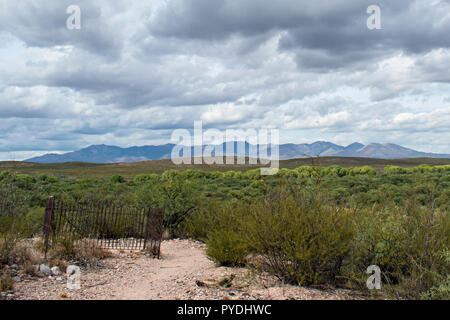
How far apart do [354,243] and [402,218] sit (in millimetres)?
1151

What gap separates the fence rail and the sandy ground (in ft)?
4.13

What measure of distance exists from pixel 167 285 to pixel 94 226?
4.79 m

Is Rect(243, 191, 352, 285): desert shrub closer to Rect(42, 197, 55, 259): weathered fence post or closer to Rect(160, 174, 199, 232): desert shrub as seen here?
Rect(42, 197, 55, 259): weathered fence post

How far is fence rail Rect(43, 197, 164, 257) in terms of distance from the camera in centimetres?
965

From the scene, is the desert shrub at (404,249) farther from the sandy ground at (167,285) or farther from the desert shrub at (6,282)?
the desert shrub at (6,282)

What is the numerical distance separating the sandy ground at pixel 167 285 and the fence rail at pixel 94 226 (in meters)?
1.26

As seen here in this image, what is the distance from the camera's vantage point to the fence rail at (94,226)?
31.7ft

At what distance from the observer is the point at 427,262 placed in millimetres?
7129

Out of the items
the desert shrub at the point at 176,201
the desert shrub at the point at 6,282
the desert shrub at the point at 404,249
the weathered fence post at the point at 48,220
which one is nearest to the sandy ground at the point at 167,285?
the desert shrub at the point at 6,282

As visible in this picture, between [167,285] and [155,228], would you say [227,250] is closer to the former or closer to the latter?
[167,285]

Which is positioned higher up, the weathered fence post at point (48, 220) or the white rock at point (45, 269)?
the weathered fence post at point (48, 220)

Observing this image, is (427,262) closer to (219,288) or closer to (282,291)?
(282,291)

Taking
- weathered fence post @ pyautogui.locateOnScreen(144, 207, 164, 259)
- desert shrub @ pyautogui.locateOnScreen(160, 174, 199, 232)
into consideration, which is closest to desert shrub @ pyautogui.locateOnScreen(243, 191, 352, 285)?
weathered fence post @ pyautogui.locateOnScreen(144, 207, 164, 259)

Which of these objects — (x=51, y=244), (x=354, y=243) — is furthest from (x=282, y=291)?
(x=51, y=244)
